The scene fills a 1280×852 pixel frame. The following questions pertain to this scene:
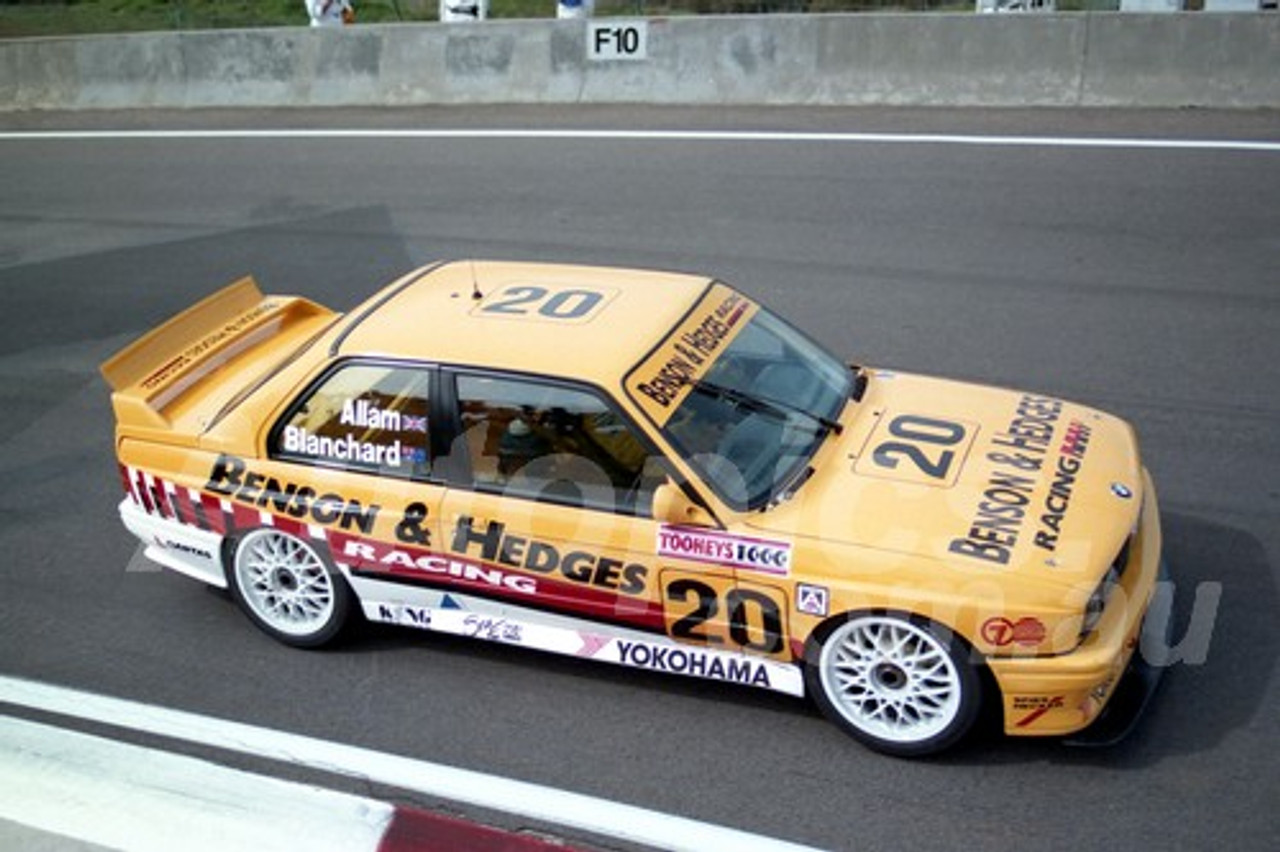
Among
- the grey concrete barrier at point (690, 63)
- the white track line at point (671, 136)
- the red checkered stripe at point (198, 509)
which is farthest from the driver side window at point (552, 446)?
the grey concrete barrier at point (690, 63)

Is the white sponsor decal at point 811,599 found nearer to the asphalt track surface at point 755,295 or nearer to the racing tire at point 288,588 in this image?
the asphalt track surface at point 755,295

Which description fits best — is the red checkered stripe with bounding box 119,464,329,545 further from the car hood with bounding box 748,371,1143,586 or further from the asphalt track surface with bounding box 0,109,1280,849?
the car hood with bounding box 748,371,1143,586

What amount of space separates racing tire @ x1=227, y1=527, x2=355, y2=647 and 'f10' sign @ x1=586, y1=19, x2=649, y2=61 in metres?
10.2

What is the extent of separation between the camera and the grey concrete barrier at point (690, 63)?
13000 millimetres

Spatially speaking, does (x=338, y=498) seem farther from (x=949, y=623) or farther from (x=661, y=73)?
(x=661, y=73)

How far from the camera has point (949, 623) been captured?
4.88 m

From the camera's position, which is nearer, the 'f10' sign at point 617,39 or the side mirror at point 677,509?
the side mirror at point 677,509

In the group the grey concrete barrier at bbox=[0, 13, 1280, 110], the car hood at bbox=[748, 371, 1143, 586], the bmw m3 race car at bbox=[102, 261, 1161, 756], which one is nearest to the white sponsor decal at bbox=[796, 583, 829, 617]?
the bmw m3 race car at bbox=[102, 261, 1161, 756]

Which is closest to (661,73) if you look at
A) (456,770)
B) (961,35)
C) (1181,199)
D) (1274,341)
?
(961,35)

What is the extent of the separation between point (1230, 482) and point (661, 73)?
9.47m

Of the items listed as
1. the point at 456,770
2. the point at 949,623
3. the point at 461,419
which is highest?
the point at 461,419

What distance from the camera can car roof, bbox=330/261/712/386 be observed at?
5.61 m

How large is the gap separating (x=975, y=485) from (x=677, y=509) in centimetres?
119

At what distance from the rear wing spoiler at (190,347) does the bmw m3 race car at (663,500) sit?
1.0 inches
